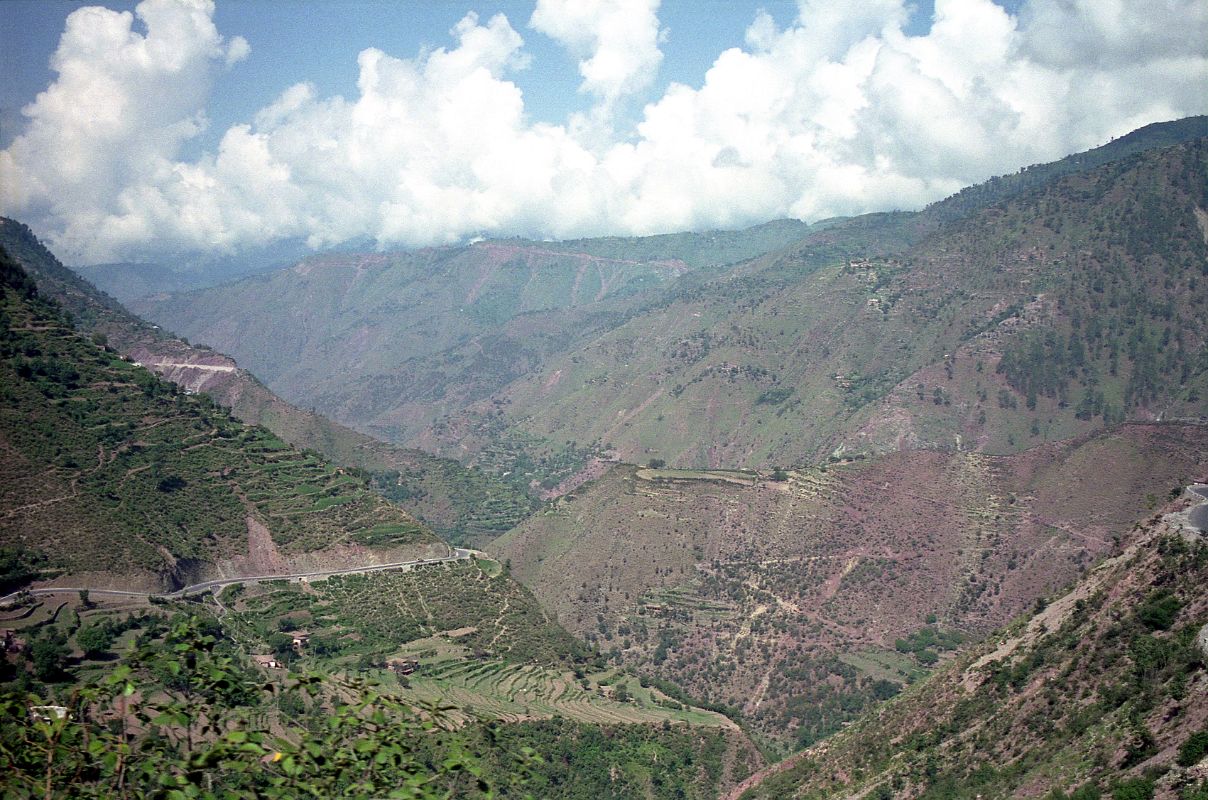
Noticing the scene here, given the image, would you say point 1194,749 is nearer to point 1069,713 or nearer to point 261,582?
point 1069,713

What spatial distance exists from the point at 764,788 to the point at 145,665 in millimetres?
55327

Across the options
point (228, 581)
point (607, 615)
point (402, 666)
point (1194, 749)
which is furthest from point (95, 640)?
point (607, 615)

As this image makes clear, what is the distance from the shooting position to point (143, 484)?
80062 mm

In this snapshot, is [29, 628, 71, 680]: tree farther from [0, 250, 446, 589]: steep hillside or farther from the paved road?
[0, 250, 446, 589]: steep hillside

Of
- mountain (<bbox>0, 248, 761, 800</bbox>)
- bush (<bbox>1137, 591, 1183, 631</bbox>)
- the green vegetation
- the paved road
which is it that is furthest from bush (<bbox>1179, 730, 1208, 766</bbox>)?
the paved road

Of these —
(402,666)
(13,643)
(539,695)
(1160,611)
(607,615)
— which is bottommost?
(607,615)

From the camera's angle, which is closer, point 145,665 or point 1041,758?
point 145,665

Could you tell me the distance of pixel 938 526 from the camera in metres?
110

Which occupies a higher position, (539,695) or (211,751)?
(211,751)

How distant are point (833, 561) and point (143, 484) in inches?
2987

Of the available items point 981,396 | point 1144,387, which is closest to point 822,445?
point 981,396

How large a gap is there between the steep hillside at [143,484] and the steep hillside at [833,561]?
31462 mm

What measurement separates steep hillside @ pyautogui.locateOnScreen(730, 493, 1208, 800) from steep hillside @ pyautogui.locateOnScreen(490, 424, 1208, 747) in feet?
99.2

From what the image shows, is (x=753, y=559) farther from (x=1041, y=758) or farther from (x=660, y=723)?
(x=1041, y=758)
